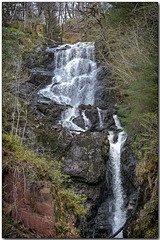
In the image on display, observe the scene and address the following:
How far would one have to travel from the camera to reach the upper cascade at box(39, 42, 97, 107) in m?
13.3

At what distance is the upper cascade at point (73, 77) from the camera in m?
13.3

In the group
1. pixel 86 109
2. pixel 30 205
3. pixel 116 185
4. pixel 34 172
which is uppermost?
pixel 86 109

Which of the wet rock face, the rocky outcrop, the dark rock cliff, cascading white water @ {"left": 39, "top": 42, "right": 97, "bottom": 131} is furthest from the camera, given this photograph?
cascading white water @ {"left": 39, "top": 42, "right": 97, "bottom": 131}

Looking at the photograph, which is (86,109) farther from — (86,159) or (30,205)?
(30,205)

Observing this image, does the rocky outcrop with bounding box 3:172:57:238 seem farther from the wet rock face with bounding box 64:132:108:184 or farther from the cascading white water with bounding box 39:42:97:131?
the cascading white water with bounding box 39:42:97:131

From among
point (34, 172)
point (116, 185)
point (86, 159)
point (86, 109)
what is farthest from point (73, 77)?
point (34, 172)

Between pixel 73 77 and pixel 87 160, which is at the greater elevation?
pixel 73 77

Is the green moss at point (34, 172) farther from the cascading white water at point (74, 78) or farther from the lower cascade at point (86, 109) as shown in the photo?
the cascading white water at point (74, 78)

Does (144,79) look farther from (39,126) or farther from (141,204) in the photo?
(39,126)

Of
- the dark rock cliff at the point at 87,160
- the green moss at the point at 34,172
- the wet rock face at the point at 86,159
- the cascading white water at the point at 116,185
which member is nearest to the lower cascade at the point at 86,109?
the cascading white water at the point at 116,185

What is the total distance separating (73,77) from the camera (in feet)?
47.0

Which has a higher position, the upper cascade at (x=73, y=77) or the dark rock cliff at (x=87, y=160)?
the upper cascade at (x=73, y=77)

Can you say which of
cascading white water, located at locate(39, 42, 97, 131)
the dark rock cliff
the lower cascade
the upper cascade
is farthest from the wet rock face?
the upper cascade

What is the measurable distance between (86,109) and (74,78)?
3.80 m
